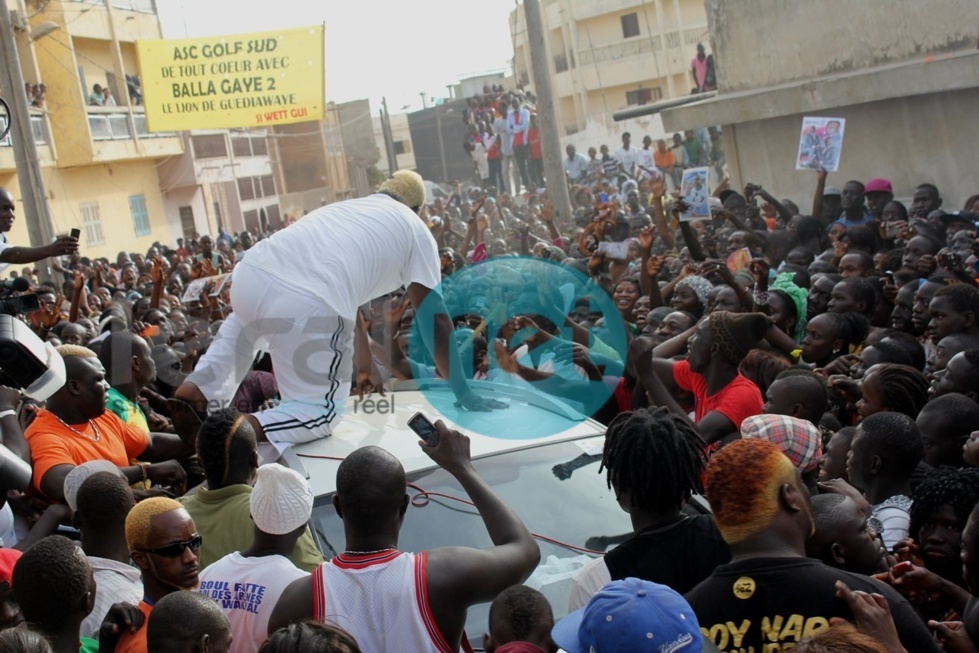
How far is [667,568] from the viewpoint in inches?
113

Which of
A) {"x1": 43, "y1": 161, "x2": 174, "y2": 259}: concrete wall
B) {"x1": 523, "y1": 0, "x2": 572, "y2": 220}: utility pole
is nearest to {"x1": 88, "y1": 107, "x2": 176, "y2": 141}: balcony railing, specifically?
{"x1": 43, "y1": 161, "x2": 174, "y2": 259}: concrete wall

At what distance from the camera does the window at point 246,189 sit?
38.9 metres

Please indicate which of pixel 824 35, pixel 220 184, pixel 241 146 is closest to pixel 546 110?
pixel 824 35

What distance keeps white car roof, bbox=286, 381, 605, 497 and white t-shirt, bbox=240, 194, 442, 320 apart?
50cm

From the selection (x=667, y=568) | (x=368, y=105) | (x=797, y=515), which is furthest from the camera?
(x=368, y=105)

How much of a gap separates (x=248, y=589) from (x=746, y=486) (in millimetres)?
1434

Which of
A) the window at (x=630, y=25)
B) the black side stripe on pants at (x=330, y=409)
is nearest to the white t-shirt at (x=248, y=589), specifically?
the black side stripe on pants at (x=330, y=409)

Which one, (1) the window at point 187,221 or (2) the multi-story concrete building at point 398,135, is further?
(2) the multi-story concrete building at point 398,135

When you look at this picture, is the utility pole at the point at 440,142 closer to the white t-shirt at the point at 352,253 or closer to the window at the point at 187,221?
the window at the point at 187,221

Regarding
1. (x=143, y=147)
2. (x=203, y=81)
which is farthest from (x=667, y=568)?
(x=143, y=147)

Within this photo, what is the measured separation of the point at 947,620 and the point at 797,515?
56 centimetres

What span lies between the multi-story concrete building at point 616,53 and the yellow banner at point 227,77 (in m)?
23.5

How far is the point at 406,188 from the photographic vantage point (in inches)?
208

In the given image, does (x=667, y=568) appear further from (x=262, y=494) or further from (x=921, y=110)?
(x=921, y=110)
